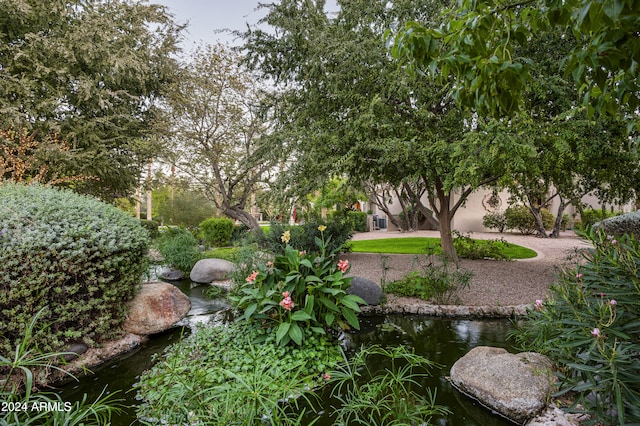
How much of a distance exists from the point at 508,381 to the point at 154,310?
12.8 ft

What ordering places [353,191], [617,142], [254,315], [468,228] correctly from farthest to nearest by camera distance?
1. [468,228]
2. [353,191]
3. [617,142]
4. [254,315]

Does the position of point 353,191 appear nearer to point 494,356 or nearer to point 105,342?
point 494,356

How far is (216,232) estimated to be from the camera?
481 inches

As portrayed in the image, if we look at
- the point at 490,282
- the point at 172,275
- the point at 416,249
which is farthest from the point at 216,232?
the point at 490,282

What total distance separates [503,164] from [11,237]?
5972 millimetres

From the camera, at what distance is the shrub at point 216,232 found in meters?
12.2

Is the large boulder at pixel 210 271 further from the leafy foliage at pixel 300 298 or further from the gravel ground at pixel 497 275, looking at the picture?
the leafy foliage at pixel 300 298

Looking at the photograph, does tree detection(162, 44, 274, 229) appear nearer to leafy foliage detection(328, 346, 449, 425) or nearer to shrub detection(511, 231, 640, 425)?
leafy foliage detection(328, 346, 449, 425)

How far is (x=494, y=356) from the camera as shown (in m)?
2.82

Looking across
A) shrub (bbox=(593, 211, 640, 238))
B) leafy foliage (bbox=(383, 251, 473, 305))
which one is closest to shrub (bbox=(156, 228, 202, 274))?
leafy foliage (bbox=(383, 251, 473, 305))

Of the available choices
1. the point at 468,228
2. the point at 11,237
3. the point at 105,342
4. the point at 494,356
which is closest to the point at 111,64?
the point at 11,237

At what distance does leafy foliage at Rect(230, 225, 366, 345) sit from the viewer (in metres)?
3.16

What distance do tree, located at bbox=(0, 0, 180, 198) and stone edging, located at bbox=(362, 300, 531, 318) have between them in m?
7.08

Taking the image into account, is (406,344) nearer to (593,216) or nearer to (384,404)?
(384,404)
